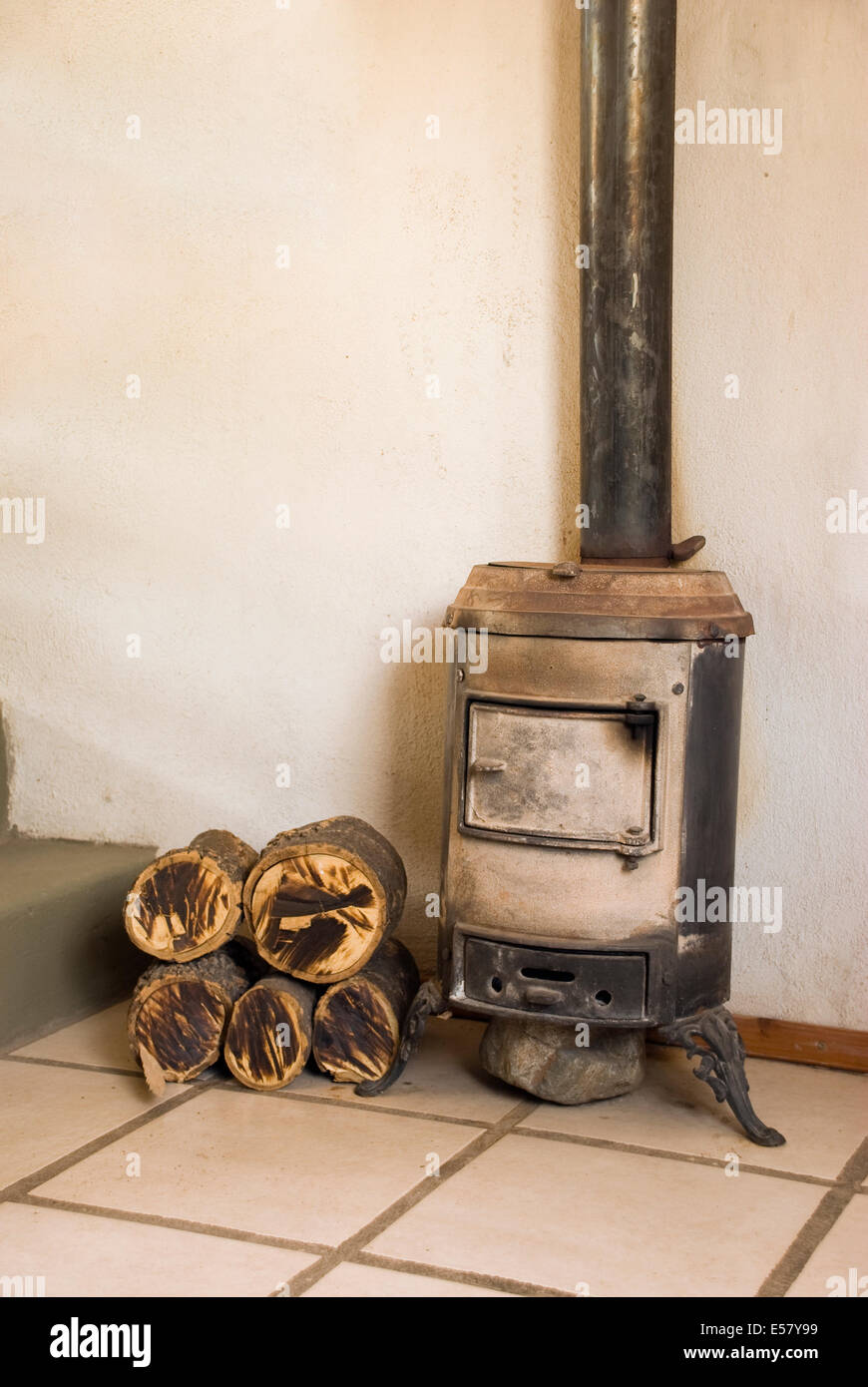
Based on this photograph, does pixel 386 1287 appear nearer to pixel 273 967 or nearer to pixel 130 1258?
pixel 130 1258

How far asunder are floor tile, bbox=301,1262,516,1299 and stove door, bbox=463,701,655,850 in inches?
30.8

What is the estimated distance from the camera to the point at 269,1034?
2.82m

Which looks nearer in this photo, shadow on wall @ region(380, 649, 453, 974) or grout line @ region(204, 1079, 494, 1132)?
grout line @ region(204, 1079, 494, 1132)

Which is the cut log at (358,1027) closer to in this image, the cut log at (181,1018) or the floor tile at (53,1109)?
the cut log at (181,1018)

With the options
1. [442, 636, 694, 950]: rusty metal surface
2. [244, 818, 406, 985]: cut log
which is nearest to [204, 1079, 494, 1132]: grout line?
[244, 818, 406, 985]: cut log

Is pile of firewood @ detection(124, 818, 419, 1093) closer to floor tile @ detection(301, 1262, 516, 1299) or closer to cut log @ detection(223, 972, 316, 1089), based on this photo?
cut log @ detection(223, 972, 316, 1089)

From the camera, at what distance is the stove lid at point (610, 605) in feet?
8.17

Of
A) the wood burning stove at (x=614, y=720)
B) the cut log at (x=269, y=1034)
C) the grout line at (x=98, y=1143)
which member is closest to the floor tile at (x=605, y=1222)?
the wood burning stove at (x=614, y=720)

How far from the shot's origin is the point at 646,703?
2.48 metres

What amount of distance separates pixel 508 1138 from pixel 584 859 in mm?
540

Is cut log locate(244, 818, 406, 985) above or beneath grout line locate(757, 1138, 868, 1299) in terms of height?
above

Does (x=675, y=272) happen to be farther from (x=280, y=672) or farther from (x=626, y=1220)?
(x=626, y=1220)

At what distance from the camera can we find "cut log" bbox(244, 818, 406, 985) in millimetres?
2783

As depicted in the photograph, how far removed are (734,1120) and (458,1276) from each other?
0.82 meters
